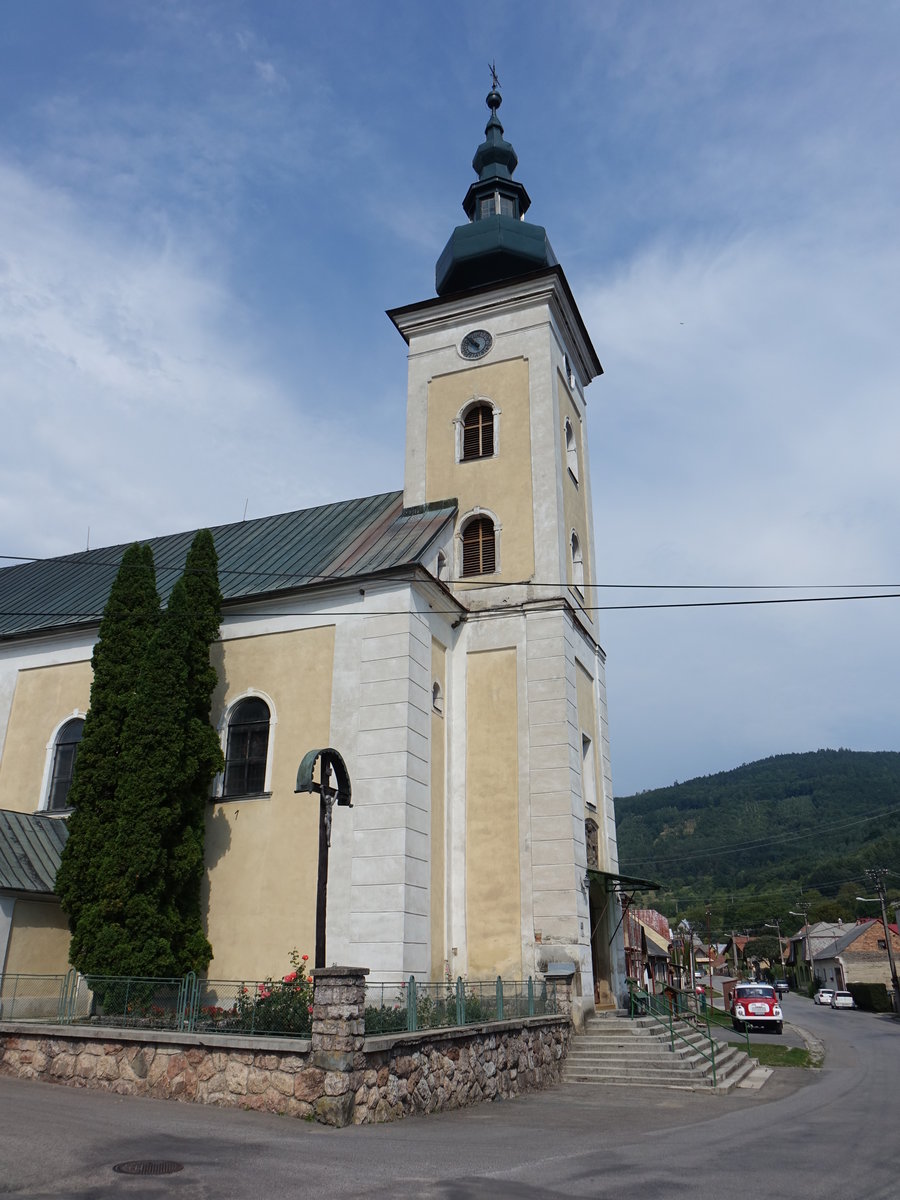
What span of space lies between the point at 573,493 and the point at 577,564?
2.02 m

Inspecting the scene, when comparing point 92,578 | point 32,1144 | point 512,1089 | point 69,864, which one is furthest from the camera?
point 92,578

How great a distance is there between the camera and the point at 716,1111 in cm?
1329

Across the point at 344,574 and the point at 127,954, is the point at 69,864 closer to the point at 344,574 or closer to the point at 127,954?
the point at 127,954

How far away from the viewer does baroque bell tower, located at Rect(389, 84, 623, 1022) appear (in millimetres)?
18500

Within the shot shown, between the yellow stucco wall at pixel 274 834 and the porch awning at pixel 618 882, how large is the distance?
624cm

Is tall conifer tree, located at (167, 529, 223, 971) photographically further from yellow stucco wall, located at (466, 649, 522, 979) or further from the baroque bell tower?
yellow stucco wall, located at (466, 649, 522, 979)

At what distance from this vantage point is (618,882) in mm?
20484

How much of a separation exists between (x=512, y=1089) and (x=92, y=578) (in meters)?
17.4

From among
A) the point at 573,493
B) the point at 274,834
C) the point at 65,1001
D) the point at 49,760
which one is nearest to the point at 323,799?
the point at 274,834

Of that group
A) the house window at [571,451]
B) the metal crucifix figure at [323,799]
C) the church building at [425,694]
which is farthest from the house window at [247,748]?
the house window at [571,451]

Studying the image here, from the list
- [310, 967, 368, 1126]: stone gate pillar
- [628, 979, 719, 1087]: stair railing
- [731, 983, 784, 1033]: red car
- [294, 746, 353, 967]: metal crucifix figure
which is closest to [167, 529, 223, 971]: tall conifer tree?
[294, 746, 353, 967]: metal crucifix figure

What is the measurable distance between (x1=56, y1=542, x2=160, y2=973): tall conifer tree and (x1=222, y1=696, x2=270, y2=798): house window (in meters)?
2.49

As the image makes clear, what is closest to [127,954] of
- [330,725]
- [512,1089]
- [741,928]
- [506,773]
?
[330,725]

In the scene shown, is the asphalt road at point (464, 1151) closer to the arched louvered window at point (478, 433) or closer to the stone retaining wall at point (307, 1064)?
the stone retaining wall at point (307, 1064)
